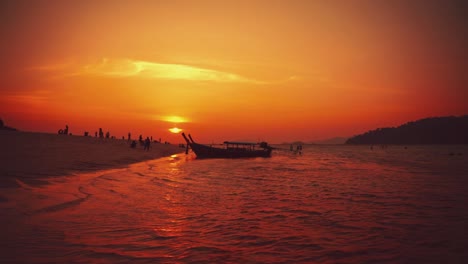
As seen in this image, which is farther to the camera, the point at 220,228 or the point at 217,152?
the point at 217,152

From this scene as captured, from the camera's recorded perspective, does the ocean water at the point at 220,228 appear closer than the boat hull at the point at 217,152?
Yes

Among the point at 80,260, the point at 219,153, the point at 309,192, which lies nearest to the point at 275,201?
the point at 309,192

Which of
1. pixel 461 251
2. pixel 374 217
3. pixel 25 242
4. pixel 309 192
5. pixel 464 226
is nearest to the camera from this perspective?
pixel 25 242

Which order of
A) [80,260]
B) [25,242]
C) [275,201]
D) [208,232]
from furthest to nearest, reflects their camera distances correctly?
[275,201]
[208,232]
[25,242]
[80,260]

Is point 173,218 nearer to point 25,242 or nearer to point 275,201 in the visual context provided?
point 25,242

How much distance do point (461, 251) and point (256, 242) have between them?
14.3 feet

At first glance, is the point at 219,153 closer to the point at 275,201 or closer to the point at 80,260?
the point at 275,201

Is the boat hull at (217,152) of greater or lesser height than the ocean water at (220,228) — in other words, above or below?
above

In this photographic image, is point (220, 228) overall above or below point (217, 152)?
below

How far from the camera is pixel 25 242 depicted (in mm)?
6059

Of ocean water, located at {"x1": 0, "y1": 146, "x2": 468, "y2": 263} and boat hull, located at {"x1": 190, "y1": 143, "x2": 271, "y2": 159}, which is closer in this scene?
ocean water, located at {"x1": 0, "y1": 146, "x2": 468, "y2": 263}

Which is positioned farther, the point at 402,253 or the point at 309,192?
the point at 309,192

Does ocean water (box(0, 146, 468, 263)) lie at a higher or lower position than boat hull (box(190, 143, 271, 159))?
lower

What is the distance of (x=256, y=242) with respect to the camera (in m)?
6.89
